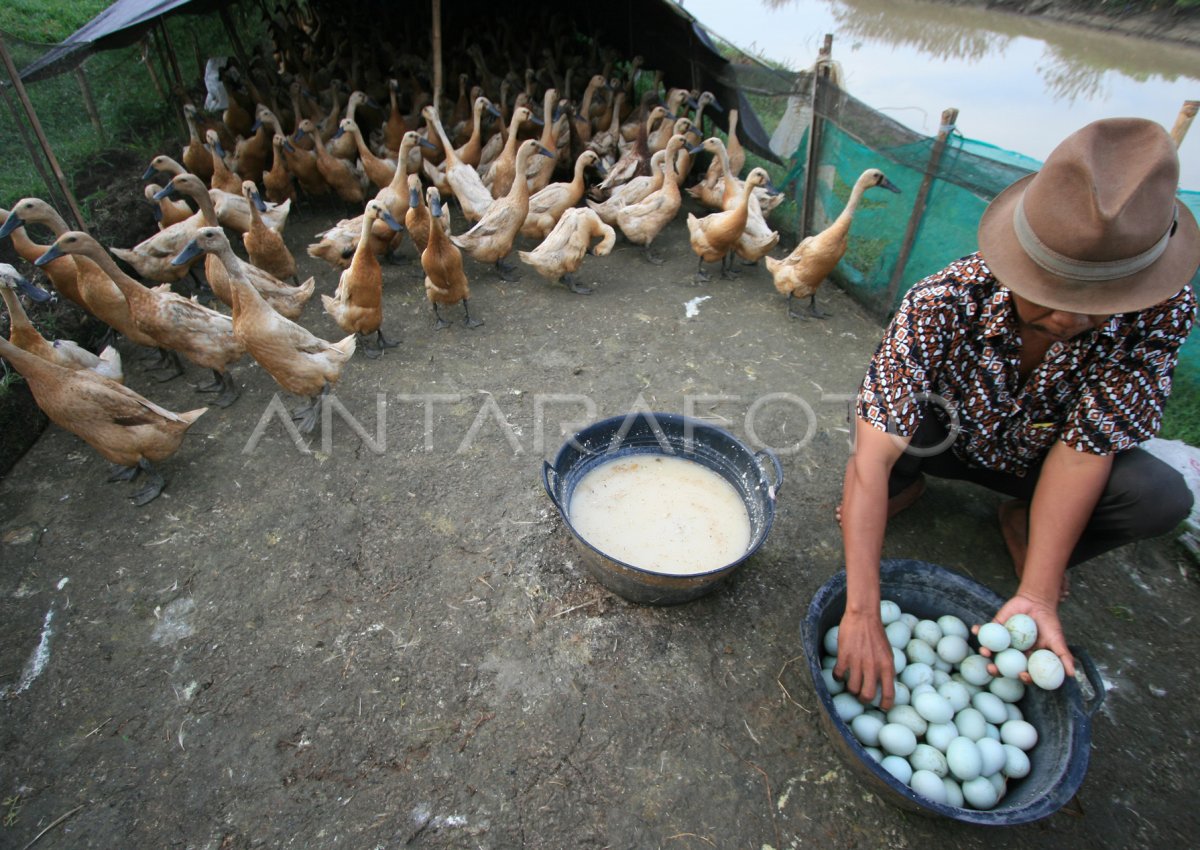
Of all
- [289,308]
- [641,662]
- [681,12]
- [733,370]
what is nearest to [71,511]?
[289,308]

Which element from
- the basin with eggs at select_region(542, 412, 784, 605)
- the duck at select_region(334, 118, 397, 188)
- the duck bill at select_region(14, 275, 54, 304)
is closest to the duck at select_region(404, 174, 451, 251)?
the duck at select_region(334, 118, 397, 188)

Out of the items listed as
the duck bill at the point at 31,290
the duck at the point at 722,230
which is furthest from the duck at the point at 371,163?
the duck bill at the point at 31,290

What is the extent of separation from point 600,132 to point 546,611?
21.5ft

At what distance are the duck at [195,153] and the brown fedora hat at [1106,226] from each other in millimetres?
7018

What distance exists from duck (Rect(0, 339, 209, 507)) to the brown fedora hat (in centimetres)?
394

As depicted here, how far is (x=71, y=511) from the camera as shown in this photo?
11.0 ft

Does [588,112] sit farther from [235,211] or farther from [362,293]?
[362,293]

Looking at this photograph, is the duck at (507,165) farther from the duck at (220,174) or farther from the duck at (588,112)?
the duck at (220,174)

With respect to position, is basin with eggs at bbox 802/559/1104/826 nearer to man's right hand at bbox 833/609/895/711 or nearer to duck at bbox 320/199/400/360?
man's right hand at bbox 833/609/895/711

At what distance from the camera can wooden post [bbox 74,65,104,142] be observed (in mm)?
6023

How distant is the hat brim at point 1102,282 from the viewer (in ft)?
5.23

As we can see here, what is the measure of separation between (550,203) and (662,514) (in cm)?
388

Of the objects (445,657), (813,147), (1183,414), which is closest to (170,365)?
(445,657)

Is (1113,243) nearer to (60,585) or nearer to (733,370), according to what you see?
(733,370)
